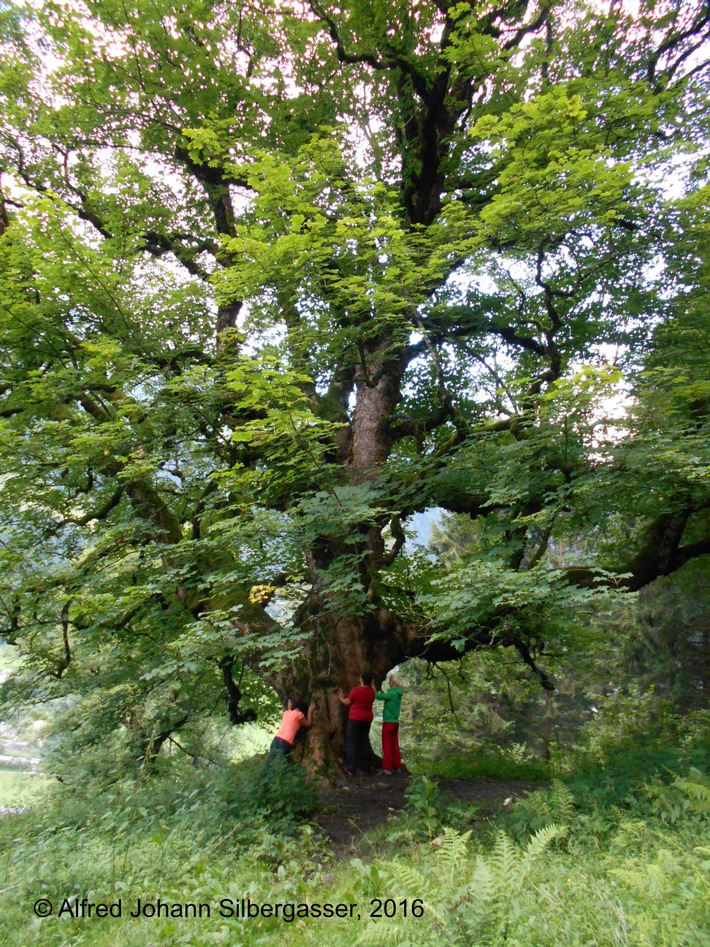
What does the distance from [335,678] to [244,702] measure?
19.1 feet

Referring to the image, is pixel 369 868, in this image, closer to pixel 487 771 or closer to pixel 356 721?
pixel 356 721

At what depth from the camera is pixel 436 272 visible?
687 cm

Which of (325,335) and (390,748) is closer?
Result: (325,335)

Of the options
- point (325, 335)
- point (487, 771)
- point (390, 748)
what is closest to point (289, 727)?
point (390, 748)

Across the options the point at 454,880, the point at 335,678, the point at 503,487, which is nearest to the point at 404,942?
the point at 454,880

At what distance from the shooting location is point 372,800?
729 cm

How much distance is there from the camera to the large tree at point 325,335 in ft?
20.1

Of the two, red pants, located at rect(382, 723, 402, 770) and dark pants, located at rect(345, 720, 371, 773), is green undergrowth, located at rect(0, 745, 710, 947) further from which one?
red pants, located at rect(382, 723, 402, 770)

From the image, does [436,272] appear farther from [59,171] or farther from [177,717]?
[177,717]

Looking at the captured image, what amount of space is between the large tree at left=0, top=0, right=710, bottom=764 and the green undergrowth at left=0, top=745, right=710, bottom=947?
4.75ft

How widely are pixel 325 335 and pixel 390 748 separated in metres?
6.18

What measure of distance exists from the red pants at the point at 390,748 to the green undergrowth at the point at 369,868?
6.38 feet

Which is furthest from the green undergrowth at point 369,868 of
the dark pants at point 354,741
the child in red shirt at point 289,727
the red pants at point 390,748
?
the red pants at point 390,748

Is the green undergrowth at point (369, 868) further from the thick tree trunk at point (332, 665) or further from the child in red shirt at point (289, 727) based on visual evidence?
the thick tree trunk at point (332, 665)
